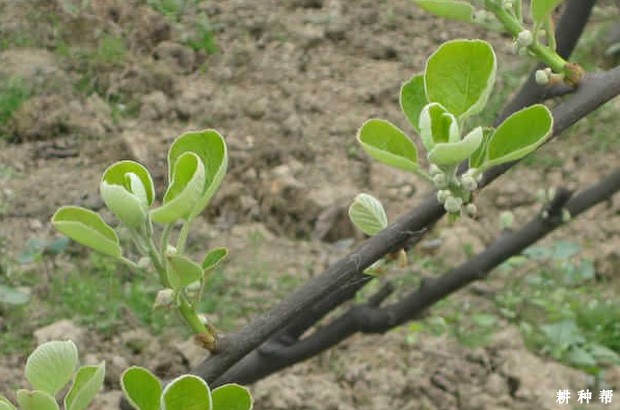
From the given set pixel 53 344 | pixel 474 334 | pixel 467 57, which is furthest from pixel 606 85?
pixel 474 334

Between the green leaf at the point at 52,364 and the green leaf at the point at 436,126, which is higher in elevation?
the green leaf at the point at 436,126

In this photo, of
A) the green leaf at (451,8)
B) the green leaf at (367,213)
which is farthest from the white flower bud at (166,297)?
the green leaf at (451,8)

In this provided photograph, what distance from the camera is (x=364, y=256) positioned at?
0.80 metres

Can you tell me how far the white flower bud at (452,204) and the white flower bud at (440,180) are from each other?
0.01 metres

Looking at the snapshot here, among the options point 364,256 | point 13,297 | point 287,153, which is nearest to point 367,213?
point 364,256

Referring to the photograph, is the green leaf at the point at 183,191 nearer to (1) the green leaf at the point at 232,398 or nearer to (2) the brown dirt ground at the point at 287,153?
(1) the green leaf at the point at 232,398

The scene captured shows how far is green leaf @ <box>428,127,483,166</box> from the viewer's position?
0.66 m

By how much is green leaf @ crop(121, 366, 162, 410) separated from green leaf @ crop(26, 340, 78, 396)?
0.04 metres

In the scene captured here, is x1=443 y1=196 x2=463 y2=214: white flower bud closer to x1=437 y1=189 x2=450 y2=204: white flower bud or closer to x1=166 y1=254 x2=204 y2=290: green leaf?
x1=437 y1=189 x2=450 y2=204: white flower bud

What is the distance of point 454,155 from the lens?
2.19 ft

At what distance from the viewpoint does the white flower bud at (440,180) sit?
28.2 inches

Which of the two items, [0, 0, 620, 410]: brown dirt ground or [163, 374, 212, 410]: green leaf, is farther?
[0, 0, 620, 410]: brown dirt ground

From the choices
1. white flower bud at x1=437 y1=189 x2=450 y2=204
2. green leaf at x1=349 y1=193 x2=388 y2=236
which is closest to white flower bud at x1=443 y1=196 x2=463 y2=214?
white flower bud at x1=437 y1=189 x2=450 y2=204

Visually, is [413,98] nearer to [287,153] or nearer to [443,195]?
[443,195]
